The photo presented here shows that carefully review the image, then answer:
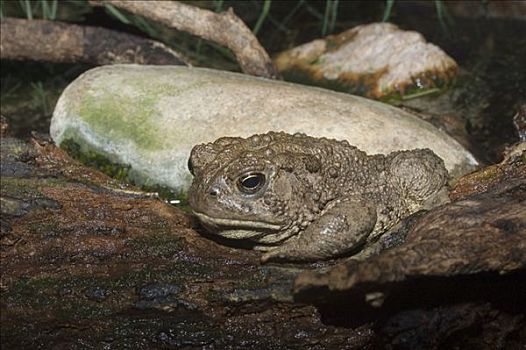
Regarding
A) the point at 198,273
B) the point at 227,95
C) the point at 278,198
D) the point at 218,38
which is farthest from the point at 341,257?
the point at 218,38

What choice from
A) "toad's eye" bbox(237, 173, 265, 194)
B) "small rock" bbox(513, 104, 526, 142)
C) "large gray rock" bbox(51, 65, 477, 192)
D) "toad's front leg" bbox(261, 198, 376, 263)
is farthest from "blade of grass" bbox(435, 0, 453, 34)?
"toad's eye" bbox(237, 173, 265, 194)

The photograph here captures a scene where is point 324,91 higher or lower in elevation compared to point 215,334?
higher

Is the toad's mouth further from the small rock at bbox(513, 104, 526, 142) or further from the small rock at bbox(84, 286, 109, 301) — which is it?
the small rock at bbox(513, 104, 526, 142)

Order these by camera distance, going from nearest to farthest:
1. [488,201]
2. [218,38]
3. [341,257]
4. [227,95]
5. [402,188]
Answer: [488,201] < [341,257] < [402,188] < [227,95] < [218,38]

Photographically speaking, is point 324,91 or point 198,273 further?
point 324,91

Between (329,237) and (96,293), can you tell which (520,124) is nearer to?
(329,237)

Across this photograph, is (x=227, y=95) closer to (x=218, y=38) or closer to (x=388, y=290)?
(x=218, y=38)

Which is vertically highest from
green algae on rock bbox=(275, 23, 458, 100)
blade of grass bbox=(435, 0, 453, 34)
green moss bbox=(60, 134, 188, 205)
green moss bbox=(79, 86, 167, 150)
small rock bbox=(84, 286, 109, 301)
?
blade of grass bbox=(435, 0, 453, 34)
